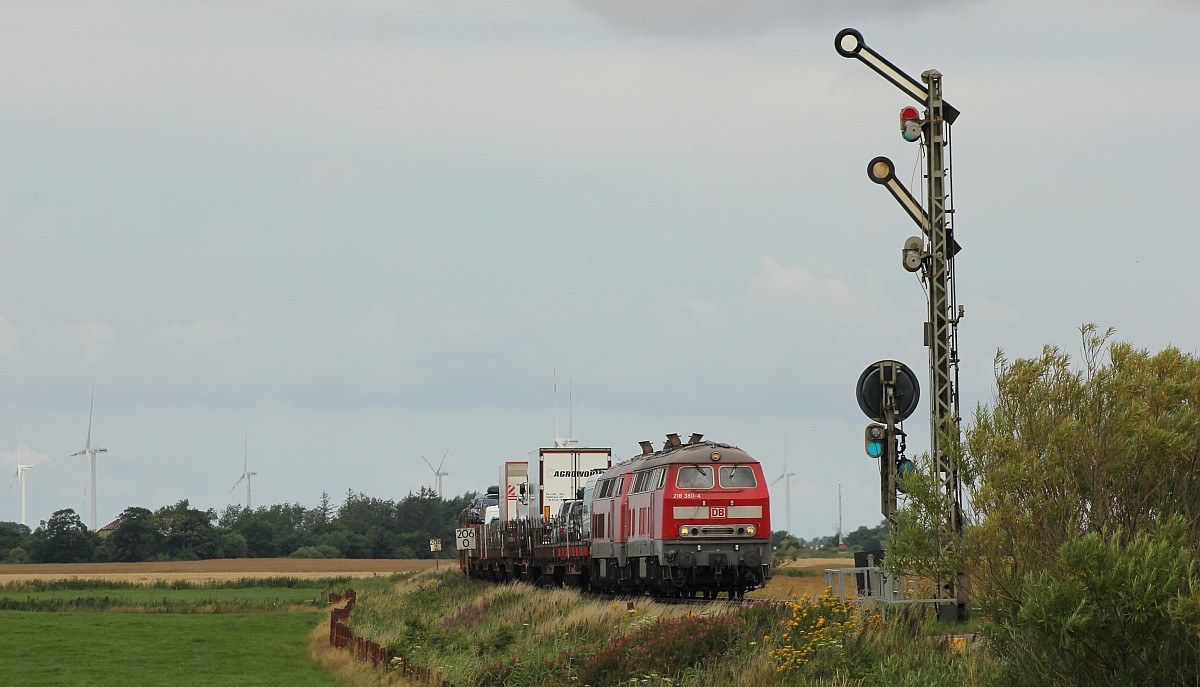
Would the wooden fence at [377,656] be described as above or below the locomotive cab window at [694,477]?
below

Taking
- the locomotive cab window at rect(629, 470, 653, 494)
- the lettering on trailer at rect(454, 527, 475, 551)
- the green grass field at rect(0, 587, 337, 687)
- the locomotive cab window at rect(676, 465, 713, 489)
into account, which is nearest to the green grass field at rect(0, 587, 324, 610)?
the green grass field at rect(0, 587, 337, 687)

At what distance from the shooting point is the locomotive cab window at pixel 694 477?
109ft

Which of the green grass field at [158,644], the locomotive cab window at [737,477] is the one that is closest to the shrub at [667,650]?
the locomotive cab window at [737,477]

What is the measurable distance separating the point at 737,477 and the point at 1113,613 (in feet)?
63.8

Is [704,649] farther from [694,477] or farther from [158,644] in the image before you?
[158,644]

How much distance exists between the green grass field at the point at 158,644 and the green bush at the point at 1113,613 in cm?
2295

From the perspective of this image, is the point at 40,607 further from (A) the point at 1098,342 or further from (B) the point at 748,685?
(A) the point at 1098,342

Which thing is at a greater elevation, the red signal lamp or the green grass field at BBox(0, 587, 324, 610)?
the red signal lamp

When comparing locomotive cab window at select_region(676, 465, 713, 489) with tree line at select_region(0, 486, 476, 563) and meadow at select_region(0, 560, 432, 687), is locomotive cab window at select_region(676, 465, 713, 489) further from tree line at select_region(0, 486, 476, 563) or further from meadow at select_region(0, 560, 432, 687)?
tree line at select_region(0, 486, 476, 563)

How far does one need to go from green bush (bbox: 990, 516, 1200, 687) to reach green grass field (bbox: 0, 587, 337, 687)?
22948 mm

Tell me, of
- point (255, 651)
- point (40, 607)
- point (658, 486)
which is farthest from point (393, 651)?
point (40, 607)

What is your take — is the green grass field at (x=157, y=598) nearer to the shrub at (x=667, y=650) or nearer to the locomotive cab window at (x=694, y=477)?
the locomotive cab window at (x=694, y=477)

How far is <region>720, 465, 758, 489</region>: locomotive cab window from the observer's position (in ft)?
111

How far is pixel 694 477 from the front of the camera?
110 feet
